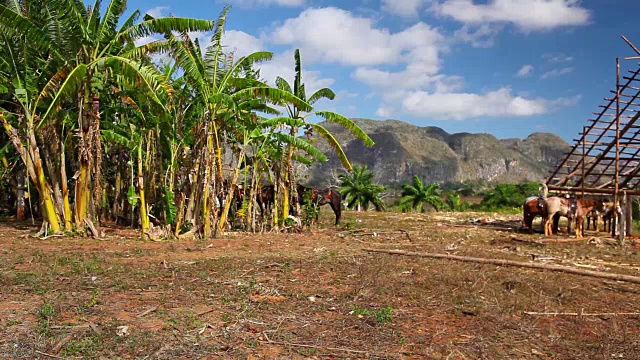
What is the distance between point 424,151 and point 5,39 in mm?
117095

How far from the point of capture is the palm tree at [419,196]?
33719mm

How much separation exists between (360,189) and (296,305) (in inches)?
1070

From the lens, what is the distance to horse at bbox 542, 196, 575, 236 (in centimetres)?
1627

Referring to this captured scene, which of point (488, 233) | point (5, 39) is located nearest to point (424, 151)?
point (488, 233)

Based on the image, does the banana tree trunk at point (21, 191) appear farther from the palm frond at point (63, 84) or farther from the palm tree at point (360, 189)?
the palm tree at point (360, 189)

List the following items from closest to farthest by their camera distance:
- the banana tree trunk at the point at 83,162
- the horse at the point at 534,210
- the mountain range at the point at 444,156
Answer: the banana tree trunk at the point at 83,162 < the horse at the point at 534,210 < the mountain range at the point at 444,156

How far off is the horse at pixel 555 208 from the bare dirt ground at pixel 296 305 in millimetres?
5472

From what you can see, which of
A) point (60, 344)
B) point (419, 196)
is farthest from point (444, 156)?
point (60, 344)

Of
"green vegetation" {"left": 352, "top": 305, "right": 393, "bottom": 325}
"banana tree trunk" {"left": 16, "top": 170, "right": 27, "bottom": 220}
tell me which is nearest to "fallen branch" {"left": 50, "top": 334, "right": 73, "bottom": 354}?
"green vegetation" {"left": 352, "top": 305, "right": 393, "bottom": 325}

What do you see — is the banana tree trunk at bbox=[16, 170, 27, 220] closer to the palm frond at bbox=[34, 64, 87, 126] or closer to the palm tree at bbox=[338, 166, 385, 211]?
the palm frond at bbox=[34, 64, 87, 126]

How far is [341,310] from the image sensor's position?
21.3 feet

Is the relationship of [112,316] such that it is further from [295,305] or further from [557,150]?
[557,150]

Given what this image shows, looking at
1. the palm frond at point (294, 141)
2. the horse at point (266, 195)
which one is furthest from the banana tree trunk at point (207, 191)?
the horse at point (266, 195)

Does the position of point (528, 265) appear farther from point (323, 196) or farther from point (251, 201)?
point (323, 196)
